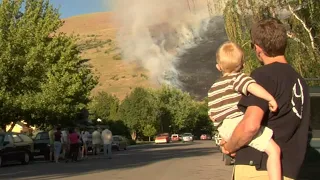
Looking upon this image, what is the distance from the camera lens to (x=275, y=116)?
3.70 m

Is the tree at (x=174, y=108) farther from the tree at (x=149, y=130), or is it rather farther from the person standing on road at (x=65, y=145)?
the person standing on road at (x=65, y=145)

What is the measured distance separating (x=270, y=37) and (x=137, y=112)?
→ 77.4 m

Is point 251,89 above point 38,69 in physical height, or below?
below

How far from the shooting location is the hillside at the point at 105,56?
414ft

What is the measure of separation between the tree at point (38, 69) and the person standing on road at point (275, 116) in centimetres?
3191

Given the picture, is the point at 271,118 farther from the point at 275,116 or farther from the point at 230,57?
the point at 230,57

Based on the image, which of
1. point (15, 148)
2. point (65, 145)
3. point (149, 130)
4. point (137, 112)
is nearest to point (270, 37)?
point (15, 148)

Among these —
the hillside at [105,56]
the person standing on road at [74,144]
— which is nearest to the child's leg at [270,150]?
the person standing on road at [74,144]

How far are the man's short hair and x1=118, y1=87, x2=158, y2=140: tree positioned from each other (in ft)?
251

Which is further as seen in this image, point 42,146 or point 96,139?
A: point 96,139

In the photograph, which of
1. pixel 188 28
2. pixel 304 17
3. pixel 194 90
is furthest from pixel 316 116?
pixel 194 90

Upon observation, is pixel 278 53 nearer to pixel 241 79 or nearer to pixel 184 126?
pixel 241 79

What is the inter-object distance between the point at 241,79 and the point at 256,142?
1.42 feet

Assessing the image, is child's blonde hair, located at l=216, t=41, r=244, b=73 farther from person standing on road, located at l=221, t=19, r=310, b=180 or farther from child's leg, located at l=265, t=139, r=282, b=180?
child's leg, located at l=265, t=139, r=282, b=180
